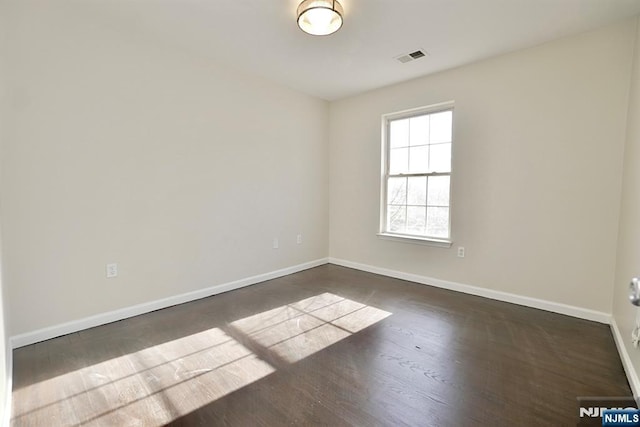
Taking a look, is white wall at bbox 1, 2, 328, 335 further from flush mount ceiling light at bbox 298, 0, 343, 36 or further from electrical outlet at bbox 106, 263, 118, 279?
flush mount ceiling light at bbox 298, 0, 343, 36

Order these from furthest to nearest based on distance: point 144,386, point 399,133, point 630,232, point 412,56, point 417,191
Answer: point 399,133 → point 417,191 → point 412,56 → point 630,232 → point 144,386

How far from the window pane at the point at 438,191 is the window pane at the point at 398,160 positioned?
1.40 ft

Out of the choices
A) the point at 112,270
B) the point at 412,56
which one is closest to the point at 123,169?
the point at 112,270

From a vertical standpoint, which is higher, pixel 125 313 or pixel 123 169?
pixel 123 169

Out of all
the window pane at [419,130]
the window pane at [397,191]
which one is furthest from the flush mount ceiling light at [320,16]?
the window pane at [397,191]

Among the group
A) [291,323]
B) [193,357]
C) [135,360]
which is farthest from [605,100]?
[135,360]

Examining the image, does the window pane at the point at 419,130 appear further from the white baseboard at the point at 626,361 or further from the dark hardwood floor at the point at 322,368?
the white baseboard at the point at 626,361

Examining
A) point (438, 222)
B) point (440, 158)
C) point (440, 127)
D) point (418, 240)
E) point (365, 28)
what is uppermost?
point (365, 28)

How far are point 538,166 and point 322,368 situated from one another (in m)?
2.78

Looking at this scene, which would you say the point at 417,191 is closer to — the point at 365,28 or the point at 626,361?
the point at 365,28

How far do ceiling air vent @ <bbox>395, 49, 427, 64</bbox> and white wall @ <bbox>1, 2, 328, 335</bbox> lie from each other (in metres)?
1.59

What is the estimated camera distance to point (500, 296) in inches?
126

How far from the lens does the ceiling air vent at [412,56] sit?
301 cm

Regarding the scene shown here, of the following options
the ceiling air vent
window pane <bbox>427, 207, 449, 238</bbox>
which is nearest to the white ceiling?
the ceiling air vent
